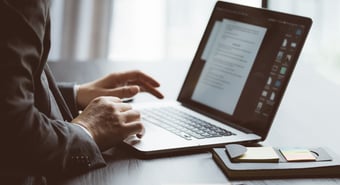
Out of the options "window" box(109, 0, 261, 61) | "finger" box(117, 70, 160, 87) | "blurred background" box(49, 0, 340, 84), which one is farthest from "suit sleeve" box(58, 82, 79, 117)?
"window" box(109, 0, 261, 61)

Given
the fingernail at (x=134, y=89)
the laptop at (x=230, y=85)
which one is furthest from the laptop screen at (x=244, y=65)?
the fingernail at (x=134, y=89)

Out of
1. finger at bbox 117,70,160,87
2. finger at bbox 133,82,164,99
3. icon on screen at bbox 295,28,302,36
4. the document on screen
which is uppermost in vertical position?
icon on screen at bbox 295,28,302,36

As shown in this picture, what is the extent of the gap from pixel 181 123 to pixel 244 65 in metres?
0.20

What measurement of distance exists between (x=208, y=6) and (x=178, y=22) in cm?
18

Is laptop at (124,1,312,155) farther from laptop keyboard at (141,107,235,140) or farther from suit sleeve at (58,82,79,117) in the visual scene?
suit sleeve at (58,82,79,117)

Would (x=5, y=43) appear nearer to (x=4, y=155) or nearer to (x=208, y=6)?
(x=4, y=155)

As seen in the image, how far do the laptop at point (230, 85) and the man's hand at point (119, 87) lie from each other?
5cm

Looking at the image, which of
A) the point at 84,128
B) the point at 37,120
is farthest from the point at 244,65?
the point at 37,120

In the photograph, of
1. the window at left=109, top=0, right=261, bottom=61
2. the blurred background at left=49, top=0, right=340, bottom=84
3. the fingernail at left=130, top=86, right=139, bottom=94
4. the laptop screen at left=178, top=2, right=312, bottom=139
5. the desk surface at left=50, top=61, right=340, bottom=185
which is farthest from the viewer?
the window at left=109, top=0, right=261, bottom=61

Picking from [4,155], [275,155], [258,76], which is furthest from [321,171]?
[4,155]

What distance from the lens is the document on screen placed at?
130 centimetres

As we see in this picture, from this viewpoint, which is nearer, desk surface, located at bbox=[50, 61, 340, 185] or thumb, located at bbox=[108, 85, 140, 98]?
desk surface, located at bbox=[50, 61, 340, 185]

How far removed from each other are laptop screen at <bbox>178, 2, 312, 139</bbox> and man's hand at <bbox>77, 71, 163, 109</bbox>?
0.10 metres

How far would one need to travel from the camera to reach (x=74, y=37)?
2.90 meters
